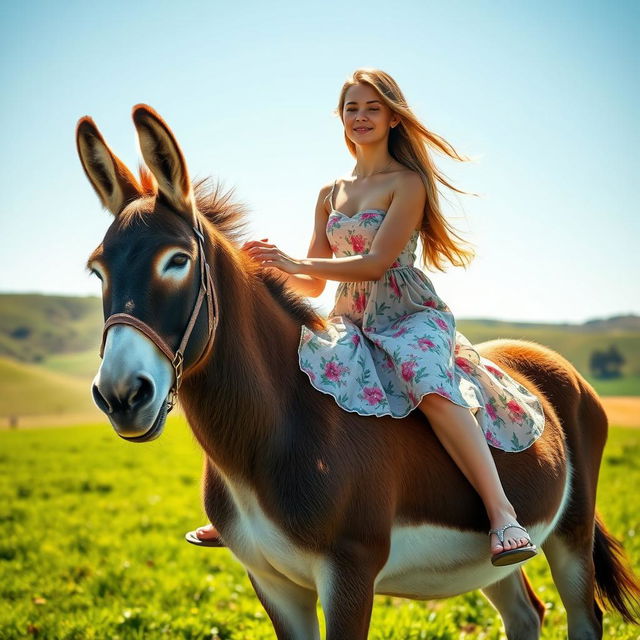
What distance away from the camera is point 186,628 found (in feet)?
17.3

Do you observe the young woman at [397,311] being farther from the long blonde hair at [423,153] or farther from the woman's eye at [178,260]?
the woman's eye at [178,260]

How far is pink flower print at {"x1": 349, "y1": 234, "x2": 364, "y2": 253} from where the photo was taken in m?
3.49

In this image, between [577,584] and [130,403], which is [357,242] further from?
[577,584]

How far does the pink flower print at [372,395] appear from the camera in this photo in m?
3.17

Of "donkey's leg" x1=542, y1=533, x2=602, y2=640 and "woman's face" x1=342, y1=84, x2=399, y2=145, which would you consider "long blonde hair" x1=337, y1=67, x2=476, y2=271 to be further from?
"donkey's leg" x1=542, y1=533, x2=602, y2=640

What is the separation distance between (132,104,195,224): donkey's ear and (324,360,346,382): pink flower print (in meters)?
0.93

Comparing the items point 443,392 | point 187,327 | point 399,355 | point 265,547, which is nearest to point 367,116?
point 399,355

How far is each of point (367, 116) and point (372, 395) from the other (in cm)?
152

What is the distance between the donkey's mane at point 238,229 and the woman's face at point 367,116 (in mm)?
782

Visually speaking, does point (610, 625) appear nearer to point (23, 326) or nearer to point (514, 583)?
point (514, 583)

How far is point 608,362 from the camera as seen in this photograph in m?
62.3

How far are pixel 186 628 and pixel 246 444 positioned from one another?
3068 mm

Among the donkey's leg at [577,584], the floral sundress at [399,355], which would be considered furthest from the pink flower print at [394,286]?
the donkey's leg at [577,584]

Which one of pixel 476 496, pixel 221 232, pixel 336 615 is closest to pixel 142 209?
pixel 221 232
